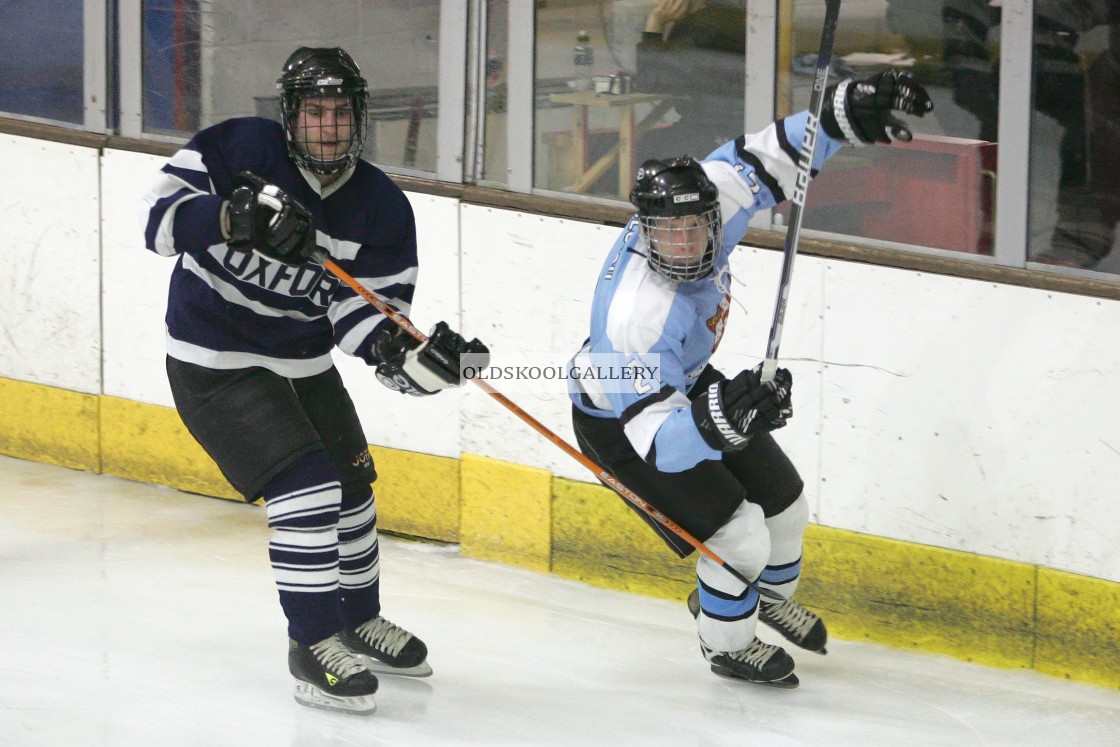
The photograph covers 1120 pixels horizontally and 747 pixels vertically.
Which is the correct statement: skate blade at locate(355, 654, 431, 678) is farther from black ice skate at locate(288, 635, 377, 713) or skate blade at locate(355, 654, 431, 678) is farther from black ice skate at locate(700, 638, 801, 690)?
black ice skate at locate(700, 638, 801, 690)

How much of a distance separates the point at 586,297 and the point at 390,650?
1040mm

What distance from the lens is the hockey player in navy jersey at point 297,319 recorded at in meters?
2.83

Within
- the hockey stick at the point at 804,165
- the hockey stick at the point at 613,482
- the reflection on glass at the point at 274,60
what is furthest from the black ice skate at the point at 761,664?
the reflection on glass at the point at 274,60

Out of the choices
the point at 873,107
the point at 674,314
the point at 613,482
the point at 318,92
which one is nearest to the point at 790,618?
the point at 613,482

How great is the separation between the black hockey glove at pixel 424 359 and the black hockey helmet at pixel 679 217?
423 mm

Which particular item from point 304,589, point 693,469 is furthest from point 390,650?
point 693,469

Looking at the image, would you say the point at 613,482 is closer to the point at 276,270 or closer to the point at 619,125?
the point at 276,270

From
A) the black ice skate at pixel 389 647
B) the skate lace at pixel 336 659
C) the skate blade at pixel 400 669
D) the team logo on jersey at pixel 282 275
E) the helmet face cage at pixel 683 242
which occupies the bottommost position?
the skate blade at pixel 400 669

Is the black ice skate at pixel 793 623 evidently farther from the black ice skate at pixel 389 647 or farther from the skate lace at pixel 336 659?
the skate lace at pixel 336 659

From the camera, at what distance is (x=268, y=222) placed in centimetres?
272

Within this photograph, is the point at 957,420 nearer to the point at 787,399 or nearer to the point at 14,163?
the point at 787,399

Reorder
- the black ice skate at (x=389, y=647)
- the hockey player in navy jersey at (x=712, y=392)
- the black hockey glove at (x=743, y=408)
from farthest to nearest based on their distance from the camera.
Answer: the black ice skate at (x=389, y=647), the hockey player in navy jersey at (x=712, y=392), the black hockey glove at (x=743, y=408)

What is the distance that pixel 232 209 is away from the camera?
273 centimetres

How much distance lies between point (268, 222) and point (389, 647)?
3.28ft
